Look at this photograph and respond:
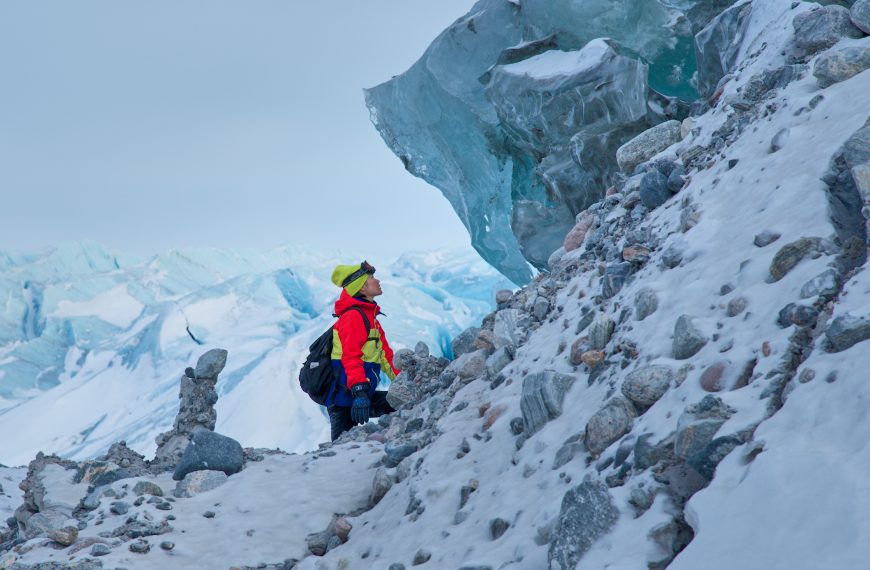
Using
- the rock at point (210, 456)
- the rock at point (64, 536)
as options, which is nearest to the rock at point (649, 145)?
the rock at point (210, 456)

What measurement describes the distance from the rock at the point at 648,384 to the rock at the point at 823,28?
9.21 feet

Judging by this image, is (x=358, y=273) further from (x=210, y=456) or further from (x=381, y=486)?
(x=381, y=486)

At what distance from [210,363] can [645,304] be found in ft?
14.7

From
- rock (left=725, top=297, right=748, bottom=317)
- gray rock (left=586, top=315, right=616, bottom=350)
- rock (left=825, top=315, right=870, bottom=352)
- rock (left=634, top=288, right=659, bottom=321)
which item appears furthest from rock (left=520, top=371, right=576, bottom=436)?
rock (left=825, top=315, right=870, bottom=352)

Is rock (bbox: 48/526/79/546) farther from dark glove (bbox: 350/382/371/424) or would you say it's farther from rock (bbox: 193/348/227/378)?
dark glove (bbox: 350/382/371/424)

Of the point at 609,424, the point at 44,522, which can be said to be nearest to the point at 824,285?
the point at 609,424

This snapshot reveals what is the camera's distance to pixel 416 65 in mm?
13438

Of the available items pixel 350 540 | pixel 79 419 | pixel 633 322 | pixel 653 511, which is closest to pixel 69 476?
pixel 350 540

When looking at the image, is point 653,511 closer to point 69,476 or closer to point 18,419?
point 69,476

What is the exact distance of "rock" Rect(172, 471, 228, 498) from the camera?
4938mm

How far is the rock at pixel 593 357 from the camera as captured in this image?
3.29m

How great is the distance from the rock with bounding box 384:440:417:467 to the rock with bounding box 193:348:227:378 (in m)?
2.51

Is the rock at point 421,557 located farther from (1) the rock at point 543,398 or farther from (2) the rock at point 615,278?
(2) the rock at point 615,278

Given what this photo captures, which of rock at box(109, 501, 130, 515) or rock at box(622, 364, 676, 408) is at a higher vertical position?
rock at box(109, 501, 130, 515)
